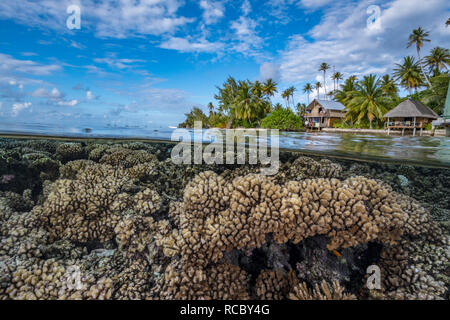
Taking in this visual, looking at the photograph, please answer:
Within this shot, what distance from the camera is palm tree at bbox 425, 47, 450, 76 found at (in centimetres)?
3102

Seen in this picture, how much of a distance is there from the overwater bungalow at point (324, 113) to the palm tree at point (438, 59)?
13.0 m

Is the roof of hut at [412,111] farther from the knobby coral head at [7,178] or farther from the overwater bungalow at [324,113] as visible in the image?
the knobby coral head at [7,178]

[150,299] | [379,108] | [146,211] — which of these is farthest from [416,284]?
[379,108]

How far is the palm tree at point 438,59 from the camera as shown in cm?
3102

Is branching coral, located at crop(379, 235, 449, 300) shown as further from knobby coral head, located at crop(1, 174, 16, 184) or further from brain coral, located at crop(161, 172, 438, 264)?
knobby coral head, located at crop(1, 174, 16, 184)

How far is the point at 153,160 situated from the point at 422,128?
89.8ft

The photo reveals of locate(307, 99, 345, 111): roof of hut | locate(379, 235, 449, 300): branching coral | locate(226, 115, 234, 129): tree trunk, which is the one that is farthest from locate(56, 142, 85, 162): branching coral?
locate(307, 99, 345, 111): roof of hut

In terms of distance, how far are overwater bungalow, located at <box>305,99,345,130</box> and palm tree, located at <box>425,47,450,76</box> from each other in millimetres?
12963

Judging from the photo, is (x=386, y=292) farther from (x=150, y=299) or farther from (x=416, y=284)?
(x=150, y=299)

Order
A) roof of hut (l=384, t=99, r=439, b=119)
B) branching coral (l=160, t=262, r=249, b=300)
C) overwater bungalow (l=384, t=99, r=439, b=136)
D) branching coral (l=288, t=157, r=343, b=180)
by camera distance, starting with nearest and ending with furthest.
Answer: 1. branching coral (l=160, t=262, r=249, b=300)
2. branching coral (l=288, t=157, r=343, b=180)
3. roof of hut (l=384, t=99, r=439, b=119)
4. overwater bungalow (l=384, t=99, r=439, b=136)

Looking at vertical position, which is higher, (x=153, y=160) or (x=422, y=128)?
(x=422, y=128)

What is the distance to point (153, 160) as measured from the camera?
494 centimetres

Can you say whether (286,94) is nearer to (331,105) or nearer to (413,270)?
(331,105)

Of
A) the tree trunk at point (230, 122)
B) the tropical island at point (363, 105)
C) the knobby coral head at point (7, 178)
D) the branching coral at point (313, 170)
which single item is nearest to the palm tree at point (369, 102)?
the tropical island at point (363, 105)
